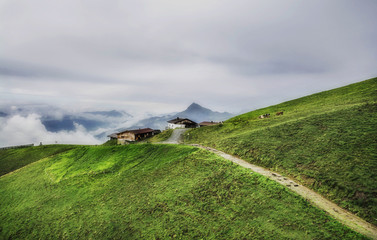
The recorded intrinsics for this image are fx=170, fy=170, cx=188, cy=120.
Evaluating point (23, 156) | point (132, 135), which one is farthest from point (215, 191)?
point (23, 156)

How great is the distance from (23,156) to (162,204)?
88890mm

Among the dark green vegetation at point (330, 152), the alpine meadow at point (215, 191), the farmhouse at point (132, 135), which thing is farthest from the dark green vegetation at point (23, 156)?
the dark green vegetation at point (330, 152)

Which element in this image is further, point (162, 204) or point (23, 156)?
point (23, 156)

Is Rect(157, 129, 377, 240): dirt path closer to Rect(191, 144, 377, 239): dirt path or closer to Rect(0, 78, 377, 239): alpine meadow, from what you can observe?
Rect(191, 144, 377, 239): dirt path

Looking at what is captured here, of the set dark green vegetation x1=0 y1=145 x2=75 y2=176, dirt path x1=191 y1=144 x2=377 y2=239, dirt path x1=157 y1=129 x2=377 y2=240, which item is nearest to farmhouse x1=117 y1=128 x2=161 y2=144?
dark green vegetation x1=0 y1=145 x2=75 y2=176

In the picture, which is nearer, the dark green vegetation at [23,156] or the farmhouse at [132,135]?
the dark green vegetation at [23,156]

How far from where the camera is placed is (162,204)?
2255cm

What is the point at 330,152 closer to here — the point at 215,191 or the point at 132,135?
the point at 215,191

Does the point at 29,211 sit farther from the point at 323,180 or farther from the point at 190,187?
the point at 323,180

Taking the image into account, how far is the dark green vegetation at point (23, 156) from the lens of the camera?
219ft

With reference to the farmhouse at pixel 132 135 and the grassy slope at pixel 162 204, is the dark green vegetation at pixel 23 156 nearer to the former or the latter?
the farmhouse at pixel 132 135

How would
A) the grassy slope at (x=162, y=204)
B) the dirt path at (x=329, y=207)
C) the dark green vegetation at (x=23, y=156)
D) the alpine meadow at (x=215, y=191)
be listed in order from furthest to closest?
the dark green vegetation at (x=23, y=156) → the alpine meadow at (x=215, y=191) → the grassy slope at (x=162, y=204) → the dirt path at (x=329, y=207)

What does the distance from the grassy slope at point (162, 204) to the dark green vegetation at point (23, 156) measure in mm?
29859

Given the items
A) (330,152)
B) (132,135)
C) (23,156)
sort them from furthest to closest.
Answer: (132,135) < (23,156) < (330,152)
